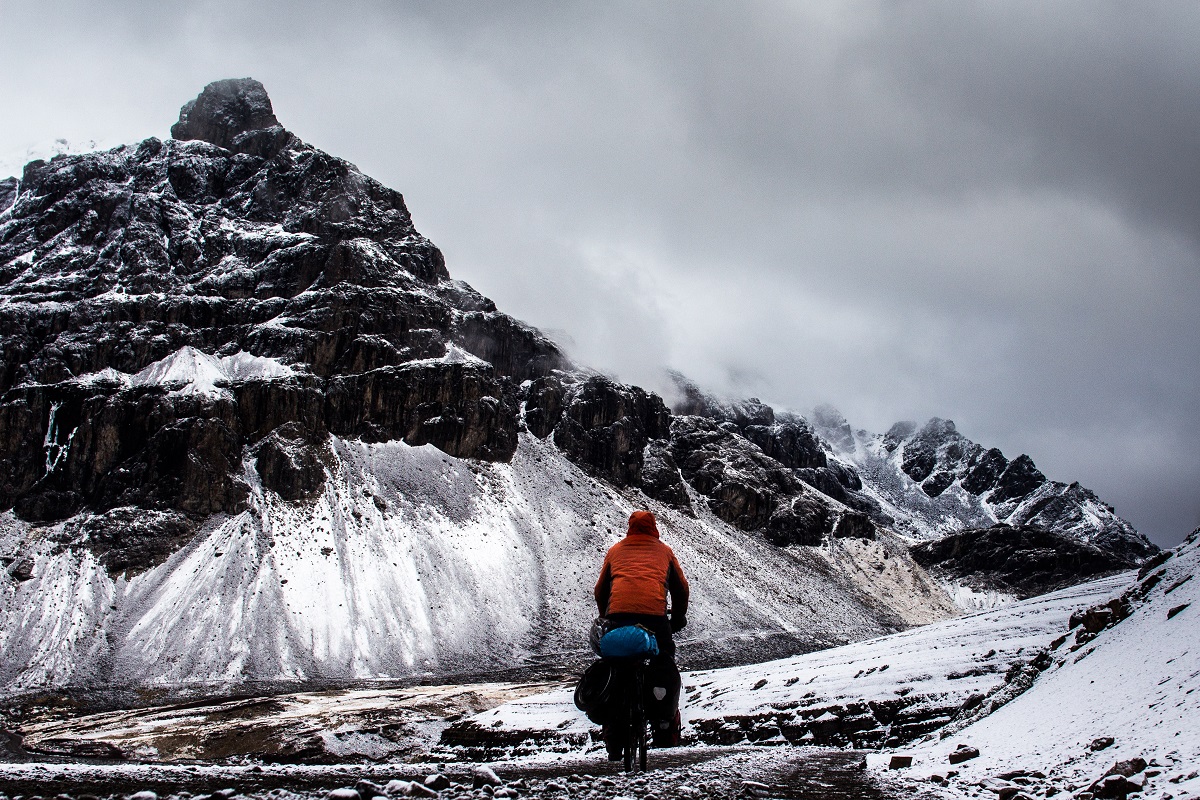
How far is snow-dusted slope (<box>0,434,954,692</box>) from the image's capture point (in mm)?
89188

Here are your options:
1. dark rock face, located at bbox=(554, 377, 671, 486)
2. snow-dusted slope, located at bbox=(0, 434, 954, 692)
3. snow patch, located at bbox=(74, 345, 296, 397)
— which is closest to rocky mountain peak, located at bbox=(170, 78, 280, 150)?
snow patch, located at bbox=(74, 345, 296, 397)

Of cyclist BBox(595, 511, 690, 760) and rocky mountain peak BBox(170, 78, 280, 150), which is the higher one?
rocky mountain peak BBox(170, 78, 280, 150)

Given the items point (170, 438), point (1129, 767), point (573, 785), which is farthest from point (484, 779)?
point (170, 438)

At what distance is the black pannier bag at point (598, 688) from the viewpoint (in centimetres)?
984

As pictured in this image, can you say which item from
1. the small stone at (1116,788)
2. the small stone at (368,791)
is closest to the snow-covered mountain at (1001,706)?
the small stone at (1116,788)

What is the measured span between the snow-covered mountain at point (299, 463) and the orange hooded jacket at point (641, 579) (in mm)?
88824

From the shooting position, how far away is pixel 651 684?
1004 centimetres

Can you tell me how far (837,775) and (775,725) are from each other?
1792 centimetres

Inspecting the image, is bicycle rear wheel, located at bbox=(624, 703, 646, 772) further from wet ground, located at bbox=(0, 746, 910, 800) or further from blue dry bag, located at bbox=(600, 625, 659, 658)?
blue dry bag, located at bbox=(600, 625, 659, 658)

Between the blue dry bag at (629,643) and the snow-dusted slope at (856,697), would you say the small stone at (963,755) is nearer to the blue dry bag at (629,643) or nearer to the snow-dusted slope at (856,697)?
the snow-dusted slope at (856,697)

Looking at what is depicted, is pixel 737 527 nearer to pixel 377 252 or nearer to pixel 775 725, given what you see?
pixel 377 252

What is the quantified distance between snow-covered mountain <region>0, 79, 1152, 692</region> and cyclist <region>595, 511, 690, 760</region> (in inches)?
3495

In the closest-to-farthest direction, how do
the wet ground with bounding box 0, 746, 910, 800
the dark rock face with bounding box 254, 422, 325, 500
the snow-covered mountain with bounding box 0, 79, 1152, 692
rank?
the wet ground with bounding box 0, 746, 910, 800 < the snow-covered mountain with bounding box 0, 79, 1152, 692 < the dark rock face with bounding box 254, 422, 325, 500

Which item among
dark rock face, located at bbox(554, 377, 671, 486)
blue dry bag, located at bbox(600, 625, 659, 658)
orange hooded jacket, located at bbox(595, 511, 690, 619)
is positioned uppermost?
dark rock face, located at bbox(554, 377, 671, 486)
